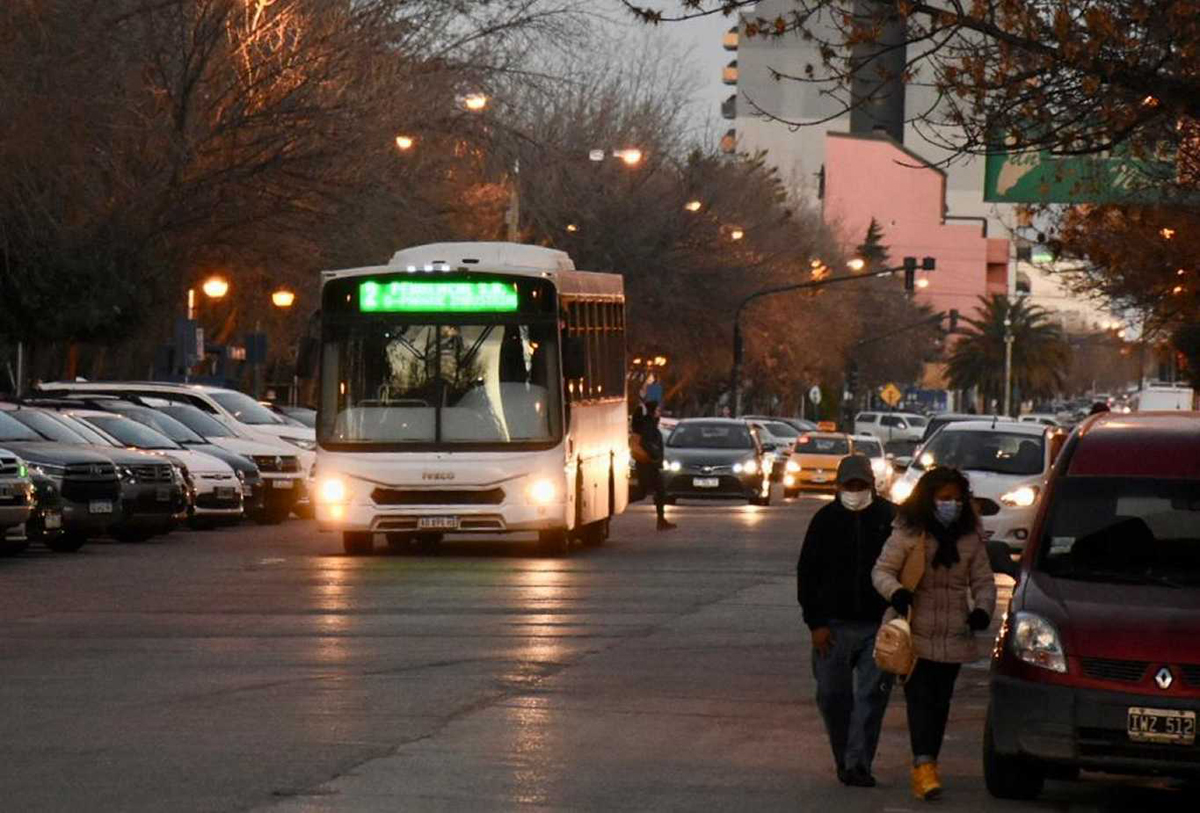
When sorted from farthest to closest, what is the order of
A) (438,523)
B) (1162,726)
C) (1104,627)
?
1. (438,523)
2. (1104,627)
3. (1162,726)

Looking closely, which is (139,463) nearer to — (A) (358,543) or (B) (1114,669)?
(A) (358,543)

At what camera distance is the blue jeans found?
42.0 ft

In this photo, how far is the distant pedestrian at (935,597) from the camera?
12.4m

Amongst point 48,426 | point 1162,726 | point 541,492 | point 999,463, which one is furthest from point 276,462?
point 1162,726

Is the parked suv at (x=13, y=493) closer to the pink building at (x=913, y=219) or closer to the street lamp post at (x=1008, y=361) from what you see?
the street lamp post at (x=1008, y=361)

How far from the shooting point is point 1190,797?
43.4 ft

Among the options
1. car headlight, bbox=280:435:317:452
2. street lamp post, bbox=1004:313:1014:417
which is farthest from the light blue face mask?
street lamp post, bbox=1004:313:1014:417

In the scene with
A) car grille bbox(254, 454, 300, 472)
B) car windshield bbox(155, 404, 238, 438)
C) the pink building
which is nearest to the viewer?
car grille bbox(254, 454, 300, 472)

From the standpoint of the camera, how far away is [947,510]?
12477 mm

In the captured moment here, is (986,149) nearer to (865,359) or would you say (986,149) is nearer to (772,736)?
(772,736)

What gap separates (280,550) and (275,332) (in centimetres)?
3532

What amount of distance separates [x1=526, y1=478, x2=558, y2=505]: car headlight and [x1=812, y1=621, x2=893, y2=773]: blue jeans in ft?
57.7

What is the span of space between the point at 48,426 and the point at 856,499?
71.8 feet

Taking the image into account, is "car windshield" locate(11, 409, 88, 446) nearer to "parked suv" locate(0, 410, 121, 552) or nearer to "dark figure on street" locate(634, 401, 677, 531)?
"parked suv" locate(0, 410, 121, 552)
